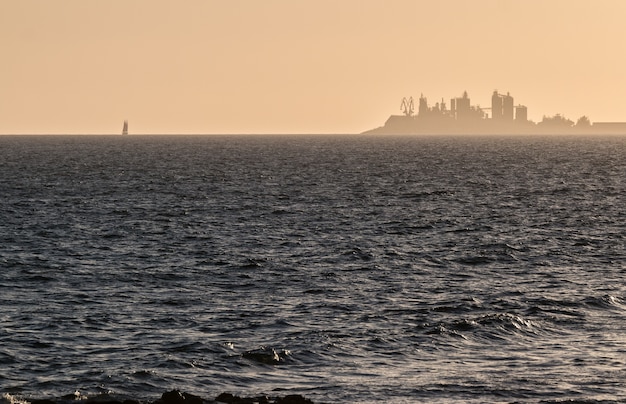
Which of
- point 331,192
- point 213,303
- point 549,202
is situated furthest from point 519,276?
point 331,192

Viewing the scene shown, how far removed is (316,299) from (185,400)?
16.8 meters

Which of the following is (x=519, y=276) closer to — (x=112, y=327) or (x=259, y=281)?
(x=259, y=281)

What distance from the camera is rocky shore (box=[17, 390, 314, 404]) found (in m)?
28.1

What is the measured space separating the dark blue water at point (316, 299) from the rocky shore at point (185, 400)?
91 centimetres

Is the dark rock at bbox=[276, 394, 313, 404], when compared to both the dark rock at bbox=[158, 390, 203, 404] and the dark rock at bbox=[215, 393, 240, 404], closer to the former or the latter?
the dark rock at bbox=[215, 393, 240, 404]

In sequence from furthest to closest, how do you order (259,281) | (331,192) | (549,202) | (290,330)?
(331,192)
(549,202)
(259,281)
(290,330)

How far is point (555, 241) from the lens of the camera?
65188 mm

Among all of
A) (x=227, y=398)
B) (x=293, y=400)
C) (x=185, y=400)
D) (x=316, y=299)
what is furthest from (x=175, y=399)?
Answer: (x=316, y=299)

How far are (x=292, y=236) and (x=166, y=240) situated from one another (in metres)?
7.94

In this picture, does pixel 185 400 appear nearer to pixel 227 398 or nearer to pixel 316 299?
pixel 227 398

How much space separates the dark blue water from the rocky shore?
0.91m

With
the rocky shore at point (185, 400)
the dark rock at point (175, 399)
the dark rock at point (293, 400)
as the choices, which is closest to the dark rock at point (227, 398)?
the rocky shore at point (185, 400)

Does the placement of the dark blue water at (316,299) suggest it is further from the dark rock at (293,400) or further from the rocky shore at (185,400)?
the dark rock at (293,400)

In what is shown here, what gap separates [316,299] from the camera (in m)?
44.6
